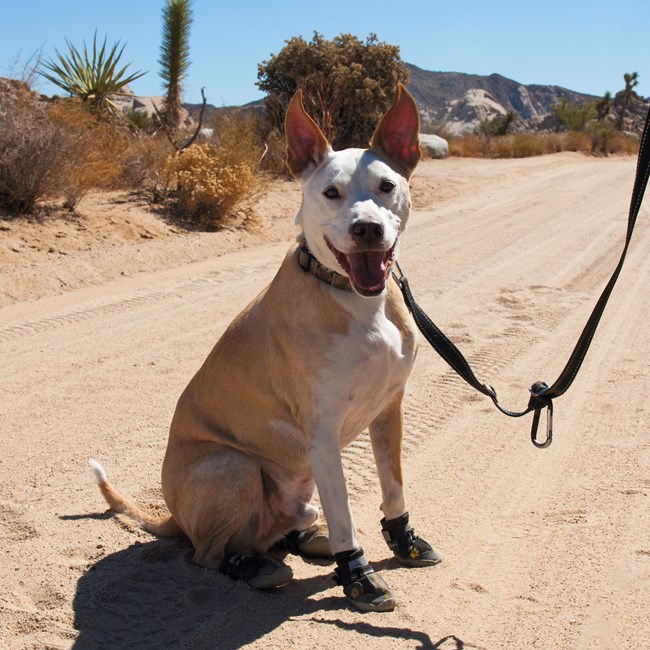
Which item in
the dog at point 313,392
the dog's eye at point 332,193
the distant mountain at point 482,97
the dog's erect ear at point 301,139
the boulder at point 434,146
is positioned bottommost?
the dog at point 313,392

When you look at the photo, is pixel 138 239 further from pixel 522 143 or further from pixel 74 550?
pixel 522 143

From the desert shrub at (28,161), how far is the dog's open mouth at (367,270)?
866cm

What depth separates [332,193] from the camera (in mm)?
3439

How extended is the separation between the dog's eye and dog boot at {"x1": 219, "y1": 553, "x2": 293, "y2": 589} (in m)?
1.64

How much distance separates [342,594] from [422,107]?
87.5 m

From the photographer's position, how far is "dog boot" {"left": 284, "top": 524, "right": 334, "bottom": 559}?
4.03m

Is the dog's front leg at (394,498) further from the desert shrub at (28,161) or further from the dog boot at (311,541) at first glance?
the desert shrub at (28,161)

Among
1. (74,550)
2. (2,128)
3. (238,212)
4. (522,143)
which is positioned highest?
(522,143)

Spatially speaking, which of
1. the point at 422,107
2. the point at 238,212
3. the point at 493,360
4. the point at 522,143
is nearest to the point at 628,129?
the point at 422,107

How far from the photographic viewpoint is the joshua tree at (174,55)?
19.1m

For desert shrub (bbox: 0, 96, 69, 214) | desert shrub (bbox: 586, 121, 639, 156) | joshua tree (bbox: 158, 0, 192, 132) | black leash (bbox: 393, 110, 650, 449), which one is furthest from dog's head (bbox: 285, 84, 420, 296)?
desert shrub (bbox: 586, 121, 639, 156)

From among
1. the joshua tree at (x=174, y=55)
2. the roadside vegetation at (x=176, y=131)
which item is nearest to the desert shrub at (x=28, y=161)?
the roadside vegetation at (x=176, y=131)

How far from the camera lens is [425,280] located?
10008 millimetres

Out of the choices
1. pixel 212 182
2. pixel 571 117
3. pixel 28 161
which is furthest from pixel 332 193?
pixel 571 117
